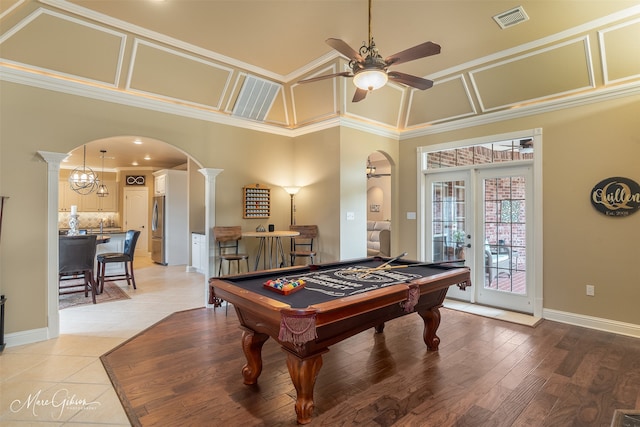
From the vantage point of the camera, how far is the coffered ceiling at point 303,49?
10.6 ft

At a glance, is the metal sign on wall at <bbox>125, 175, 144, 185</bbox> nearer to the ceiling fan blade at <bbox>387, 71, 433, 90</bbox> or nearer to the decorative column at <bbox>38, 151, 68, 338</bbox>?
the decorative column at <bbox>38, 151, 68, 338</bbox>

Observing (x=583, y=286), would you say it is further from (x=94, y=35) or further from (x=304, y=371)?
(x=94, y=35)

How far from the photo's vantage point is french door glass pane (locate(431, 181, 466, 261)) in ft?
16.9

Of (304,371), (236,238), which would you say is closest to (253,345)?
(304,371)

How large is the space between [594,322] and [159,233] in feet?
29.8

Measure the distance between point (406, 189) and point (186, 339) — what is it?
417 cm

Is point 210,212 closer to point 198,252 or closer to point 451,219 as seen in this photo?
point 198,252

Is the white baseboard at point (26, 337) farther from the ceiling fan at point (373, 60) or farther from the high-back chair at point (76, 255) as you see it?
the ceiling fan at point (373, 60)

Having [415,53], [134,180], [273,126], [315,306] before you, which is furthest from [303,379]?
[134,180]

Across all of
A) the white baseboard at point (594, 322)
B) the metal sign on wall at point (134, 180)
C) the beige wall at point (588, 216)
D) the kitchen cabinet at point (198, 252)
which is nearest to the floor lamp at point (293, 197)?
the kitchen cabinet at point (198, 252)

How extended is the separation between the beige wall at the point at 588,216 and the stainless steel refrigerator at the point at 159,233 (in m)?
8.15

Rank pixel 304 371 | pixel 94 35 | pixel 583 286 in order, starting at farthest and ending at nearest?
pixel 583 286 < pixel 94 35 < pixel 304 371

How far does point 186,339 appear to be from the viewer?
11.6ft

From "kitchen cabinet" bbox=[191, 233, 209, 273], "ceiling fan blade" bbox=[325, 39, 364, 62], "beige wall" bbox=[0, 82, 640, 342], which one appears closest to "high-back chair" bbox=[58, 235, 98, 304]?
"beige wall" bbox=[0, 82, 640, 342]
